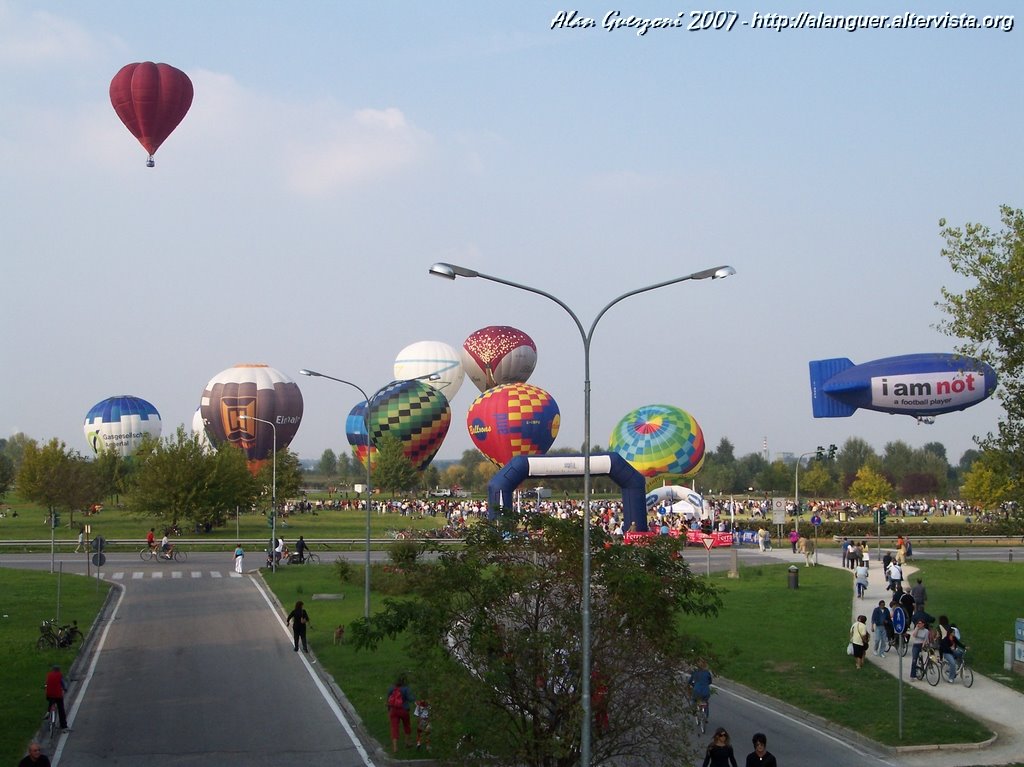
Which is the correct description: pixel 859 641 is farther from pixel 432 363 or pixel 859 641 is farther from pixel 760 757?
pixel 432 363

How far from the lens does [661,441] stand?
271ft

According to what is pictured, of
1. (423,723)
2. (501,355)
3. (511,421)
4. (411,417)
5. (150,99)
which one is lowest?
(423,723)

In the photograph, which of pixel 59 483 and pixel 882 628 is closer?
pixel 882 628

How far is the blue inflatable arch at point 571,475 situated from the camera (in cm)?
5119

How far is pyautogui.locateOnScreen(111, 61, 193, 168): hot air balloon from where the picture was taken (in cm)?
4700

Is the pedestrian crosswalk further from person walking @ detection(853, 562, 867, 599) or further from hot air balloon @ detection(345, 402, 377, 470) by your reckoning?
hot air balloon @ detection(345, 402, 377, 470)

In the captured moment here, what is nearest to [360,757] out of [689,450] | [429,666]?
[429,666]

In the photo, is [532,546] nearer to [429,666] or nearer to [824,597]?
[429,666]

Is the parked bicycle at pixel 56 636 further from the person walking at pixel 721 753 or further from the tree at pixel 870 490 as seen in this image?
the tree at pixel 870 490

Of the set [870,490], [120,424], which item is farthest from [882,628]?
[120,424]

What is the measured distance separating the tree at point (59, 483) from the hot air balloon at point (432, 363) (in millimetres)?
40399

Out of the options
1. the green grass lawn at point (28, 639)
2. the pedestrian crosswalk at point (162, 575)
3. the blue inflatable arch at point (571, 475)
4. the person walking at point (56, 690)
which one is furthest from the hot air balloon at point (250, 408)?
the person walking at point (56, 690)

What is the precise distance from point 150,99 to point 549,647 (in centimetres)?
3907

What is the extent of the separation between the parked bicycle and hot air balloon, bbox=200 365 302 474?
62.1 m
